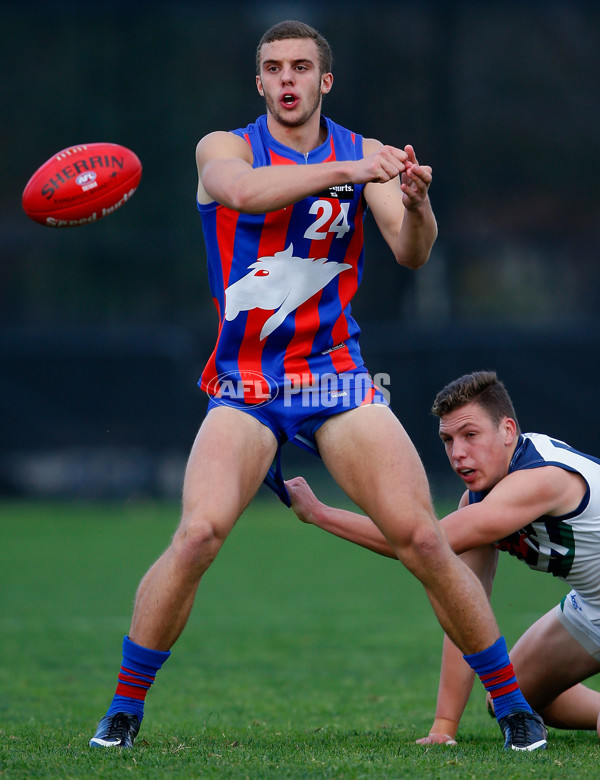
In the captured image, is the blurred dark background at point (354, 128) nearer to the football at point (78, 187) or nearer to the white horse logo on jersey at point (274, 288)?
the football at point (78, 187)

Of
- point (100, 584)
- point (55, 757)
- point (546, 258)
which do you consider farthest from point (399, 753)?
point (546, 258)

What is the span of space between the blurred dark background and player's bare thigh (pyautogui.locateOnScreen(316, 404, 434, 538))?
37.0 ft

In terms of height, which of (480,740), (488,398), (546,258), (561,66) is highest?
(561,66)

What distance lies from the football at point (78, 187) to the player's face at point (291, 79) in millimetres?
936

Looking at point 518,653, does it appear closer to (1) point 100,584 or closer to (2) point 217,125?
(1) point 100,584

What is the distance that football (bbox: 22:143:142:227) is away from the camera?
14.7 feet

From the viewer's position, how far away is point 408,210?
3758 millimetres

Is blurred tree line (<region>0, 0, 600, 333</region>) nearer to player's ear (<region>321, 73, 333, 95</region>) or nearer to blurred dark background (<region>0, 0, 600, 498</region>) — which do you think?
blurred dark background (<region>0, 0, 600, 498</region>)

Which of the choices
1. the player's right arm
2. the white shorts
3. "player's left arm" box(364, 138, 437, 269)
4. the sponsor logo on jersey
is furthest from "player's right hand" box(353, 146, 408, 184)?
the white shorts

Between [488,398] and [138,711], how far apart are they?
1.62m

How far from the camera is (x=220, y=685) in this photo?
5527 millimetres

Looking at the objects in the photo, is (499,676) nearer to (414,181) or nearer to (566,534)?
(566,534)

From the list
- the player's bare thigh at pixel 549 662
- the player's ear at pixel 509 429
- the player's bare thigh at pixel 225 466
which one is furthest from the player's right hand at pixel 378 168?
the player's bare thigh at pixel 549 662

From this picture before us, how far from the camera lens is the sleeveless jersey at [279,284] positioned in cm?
390
